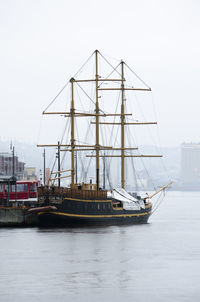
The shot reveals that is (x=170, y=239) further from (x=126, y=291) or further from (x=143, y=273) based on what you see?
(x=126, y=291)

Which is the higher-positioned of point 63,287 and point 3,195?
point 3,195

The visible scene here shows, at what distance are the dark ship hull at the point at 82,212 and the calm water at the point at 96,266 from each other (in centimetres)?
283

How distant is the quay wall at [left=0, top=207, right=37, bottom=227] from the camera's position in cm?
8900

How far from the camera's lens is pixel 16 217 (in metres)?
89.6

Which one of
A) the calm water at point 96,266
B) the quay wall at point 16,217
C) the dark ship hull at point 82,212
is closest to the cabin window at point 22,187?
the quay wall at point 16,217

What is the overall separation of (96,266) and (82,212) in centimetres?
3559

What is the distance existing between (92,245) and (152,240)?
987 centimetres

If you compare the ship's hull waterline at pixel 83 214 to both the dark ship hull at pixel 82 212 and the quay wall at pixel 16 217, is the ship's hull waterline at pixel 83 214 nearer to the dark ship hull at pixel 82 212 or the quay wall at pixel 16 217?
the dark ship hull at pixel 82 212

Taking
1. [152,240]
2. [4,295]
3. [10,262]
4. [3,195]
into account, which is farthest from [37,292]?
[3,195]

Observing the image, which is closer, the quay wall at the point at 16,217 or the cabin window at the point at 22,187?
the quay wall at the point at 16,217

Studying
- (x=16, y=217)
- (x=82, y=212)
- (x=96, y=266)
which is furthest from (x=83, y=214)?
(x=96, y=266)

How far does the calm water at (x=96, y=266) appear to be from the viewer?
4291 cm

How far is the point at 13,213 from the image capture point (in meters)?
89.4

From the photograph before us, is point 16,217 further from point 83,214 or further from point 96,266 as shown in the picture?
point 96,266
